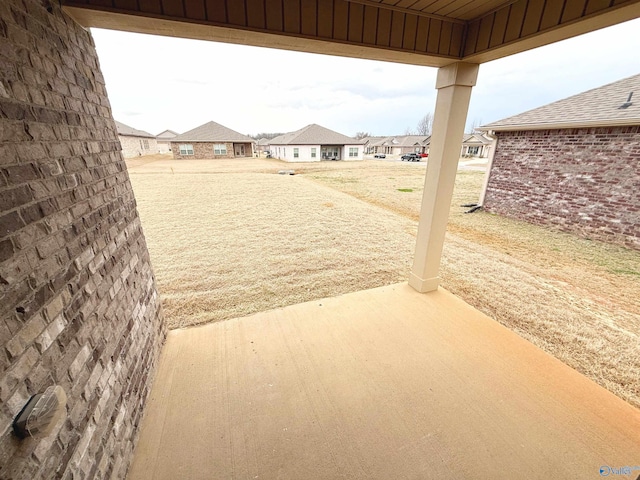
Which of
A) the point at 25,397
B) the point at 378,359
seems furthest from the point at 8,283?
the point at 378,359

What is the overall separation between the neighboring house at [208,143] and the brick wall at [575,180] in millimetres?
30622

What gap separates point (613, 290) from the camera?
13.1 ft

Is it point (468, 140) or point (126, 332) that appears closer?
point (126, 332)

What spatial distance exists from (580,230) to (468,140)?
42.8 m

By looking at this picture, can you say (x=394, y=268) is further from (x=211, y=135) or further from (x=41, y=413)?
(x=211, y=135)

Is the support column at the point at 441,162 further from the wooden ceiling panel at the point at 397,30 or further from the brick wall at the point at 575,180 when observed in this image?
the brick wall at the point at 575,180

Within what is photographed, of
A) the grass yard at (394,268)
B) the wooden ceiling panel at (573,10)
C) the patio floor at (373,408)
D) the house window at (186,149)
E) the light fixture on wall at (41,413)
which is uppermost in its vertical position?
the wooden ceiling panel at (573,10)

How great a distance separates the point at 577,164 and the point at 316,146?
26866 millimetres

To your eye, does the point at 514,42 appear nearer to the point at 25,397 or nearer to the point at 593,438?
the point at 593,438

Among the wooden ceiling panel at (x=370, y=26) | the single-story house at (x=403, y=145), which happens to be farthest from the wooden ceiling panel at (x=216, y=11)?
the single-story house at (x=403, y=145)

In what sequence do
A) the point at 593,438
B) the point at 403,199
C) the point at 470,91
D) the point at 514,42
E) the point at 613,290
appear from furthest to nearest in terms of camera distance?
the point at 403,199
the point at 613,290
the point at 470,91
the point at 514,42
the point at 593,438

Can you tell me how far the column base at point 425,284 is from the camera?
12.0 ft

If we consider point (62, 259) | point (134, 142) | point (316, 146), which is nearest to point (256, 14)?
point (62, 259)

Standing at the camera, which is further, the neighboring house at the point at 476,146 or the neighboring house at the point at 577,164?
the neighboring house at the point at 476,146
